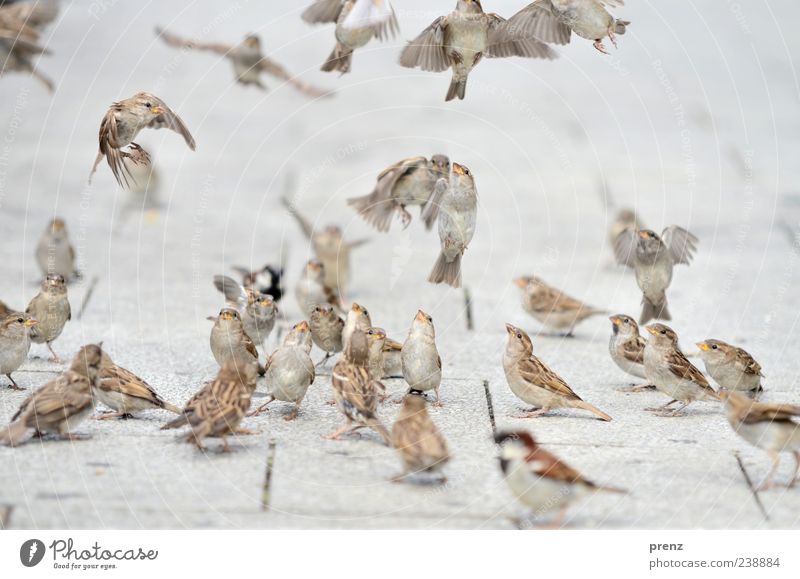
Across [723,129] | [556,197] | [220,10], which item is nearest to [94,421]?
[556,197]

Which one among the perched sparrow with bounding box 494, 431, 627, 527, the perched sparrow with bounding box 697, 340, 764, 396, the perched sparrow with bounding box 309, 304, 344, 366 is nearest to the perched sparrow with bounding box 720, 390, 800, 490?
the perched sparrow with bounding box 494, 431, 627, 527

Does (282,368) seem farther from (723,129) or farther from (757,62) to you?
(757,62)

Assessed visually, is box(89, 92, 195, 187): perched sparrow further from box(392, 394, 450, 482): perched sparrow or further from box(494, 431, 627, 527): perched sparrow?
box(494, 431, 627, 527): perched sparrow

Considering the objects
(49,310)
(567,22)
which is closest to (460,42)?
(567,22)

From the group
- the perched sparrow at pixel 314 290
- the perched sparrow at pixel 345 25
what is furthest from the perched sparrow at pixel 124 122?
the perched sparrow at pixel 314 290

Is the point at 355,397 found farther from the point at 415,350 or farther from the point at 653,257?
the point at 653,257
